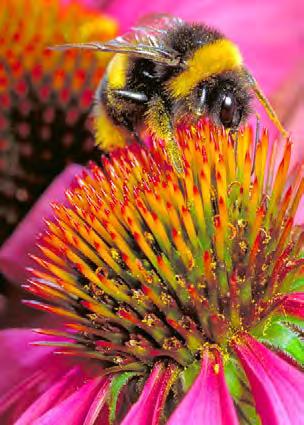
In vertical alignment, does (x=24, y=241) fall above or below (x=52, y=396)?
above

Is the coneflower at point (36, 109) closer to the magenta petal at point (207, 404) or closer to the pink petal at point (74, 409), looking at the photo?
the pink petal at point (74, 409)

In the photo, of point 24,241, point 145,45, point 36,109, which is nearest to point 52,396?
point 24,241

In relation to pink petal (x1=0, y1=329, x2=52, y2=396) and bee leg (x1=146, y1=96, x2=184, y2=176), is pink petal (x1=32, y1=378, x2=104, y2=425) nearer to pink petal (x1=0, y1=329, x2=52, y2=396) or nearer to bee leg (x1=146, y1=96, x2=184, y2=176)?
pink petal (x1=0, y1=329, x2=52, y2=396)

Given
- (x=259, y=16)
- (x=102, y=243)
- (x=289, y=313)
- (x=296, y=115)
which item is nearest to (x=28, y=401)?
(x=102, y=243)

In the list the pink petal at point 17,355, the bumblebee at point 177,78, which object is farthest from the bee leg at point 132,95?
the pink petal at point 17,355

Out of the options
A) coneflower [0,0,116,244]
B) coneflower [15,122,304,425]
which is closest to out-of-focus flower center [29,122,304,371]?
coneflower [15,122,304,425]

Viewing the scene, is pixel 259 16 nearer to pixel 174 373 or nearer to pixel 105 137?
pixel 105 137

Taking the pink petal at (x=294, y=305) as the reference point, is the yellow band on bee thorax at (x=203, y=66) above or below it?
above

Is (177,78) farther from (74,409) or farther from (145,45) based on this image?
(74,409)
